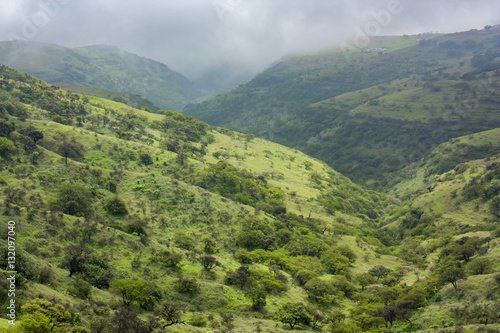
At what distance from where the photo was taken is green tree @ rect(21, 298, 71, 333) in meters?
23.3

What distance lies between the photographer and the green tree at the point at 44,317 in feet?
76.5

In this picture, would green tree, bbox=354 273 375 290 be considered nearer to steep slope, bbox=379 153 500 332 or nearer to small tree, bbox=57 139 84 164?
steep slope, bbox=379 153 500 332

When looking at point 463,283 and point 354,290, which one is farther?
point 354,290

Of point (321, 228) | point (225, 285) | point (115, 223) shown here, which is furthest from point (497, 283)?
point (321, 228)

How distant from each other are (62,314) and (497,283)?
53.5m

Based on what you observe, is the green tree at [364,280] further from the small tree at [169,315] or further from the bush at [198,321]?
the small tree at [169,315]

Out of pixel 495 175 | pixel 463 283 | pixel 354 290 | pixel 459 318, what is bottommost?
pixel 354 290

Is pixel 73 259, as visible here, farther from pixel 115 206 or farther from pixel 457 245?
pixel 457 245

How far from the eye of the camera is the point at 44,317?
2448cm

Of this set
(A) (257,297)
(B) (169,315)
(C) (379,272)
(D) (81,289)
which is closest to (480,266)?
(C) (379,272)

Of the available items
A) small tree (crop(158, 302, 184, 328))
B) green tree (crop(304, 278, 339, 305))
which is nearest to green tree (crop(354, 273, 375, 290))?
green tree (crop(304, 278, 339, 305))

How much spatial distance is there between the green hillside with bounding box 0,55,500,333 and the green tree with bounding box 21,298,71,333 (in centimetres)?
11

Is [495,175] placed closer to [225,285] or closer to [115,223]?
[225,285]

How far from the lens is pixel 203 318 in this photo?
39250 mm
